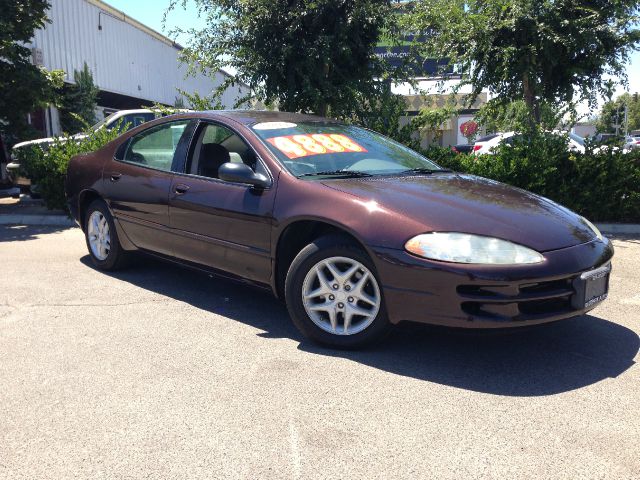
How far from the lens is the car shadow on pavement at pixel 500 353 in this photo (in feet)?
10.5

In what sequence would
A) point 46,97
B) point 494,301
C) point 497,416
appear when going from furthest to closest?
point 46,97 → point 494,301 → point 497,416

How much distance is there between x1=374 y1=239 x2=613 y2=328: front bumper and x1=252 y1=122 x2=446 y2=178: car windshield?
1.00 m

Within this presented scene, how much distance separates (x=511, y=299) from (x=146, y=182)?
121 inches

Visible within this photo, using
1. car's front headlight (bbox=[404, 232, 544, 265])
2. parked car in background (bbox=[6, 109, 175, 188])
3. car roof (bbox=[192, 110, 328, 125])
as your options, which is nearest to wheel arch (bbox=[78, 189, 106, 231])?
car roof (bbox=[192, 110, 328, 125])

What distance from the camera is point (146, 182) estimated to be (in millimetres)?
4871

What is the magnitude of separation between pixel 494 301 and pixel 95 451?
79.6 inches

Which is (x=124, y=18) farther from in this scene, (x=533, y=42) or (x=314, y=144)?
(x=314, y=144)

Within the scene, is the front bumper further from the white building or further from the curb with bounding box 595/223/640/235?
the white building

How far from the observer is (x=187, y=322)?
420 cm

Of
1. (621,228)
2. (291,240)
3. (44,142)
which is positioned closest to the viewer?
(291,240)

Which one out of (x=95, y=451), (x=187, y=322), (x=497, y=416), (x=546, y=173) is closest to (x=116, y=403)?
(x=95, y=451)

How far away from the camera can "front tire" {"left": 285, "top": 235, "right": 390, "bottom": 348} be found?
346 centimetres

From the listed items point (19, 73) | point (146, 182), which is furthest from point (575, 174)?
point (19, 73)

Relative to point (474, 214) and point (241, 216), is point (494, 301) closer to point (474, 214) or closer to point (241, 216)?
point (474, 214)
